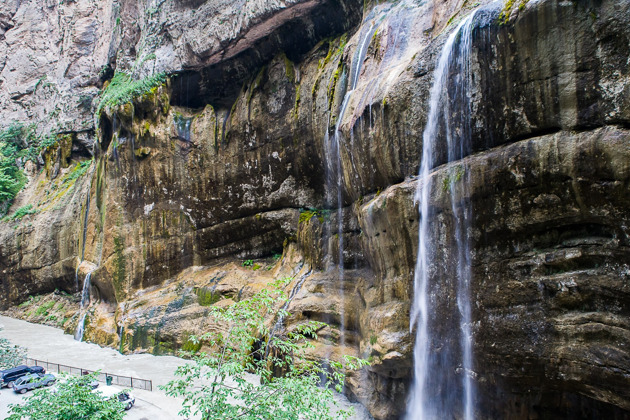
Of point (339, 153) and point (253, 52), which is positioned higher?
point (253, 52)

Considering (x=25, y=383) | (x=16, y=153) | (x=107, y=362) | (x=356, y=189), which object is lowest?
(x=25, y=383)

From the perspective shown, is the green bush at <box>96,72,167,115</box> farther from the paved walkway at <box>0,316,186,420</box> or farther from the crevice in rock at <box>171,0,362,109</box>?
the paved walkway at <box>0,316,186,420</box>

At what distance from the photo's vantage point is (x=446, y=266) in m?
9.87

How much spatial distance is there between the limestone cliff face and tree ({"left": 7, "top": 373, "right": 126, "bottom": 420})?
Result: 5.70 m

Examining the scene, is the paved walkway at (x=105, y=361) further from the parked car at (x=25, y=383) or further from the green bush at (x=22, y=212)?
the green bush at (x=22, y=212)

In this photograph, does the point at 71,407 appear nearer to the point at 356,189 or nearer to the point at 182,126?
the point at 356,189

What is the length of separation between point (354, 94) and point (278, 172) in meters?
6.59

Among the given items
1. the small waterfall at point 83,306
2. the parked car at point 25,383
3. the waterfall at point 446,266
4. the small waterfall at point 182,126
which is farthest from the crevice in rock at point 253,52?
the parked car at point 25,383

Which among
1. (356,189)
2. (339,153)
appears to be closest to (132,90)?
(339,153)

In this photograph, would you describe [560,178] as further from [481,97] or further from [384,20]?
[384,20]

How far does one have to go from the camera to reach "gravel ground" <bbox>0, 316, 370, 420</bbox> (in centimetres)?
1144

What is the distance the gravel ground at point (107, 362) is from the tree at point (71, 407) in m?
3.42

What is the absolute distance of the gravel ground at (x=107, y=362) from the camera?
11438 mm

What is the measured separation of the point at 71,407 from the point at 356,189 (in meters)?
8.50
